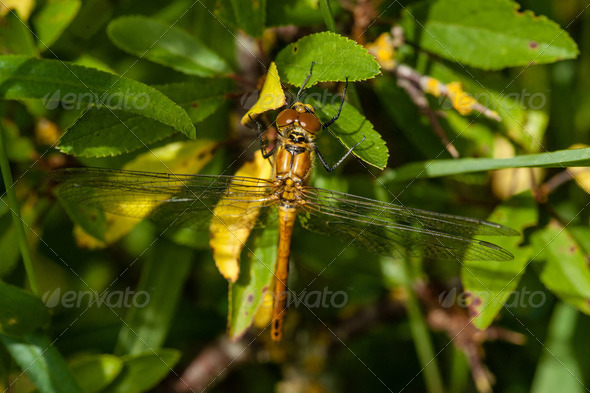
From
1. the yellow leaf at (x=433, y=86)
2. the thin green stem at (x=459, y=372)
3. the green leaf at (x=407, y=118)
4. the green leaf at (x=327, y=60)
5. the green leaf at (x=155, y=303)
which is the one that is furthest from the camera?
the thin green stem at (x=459, y=372)

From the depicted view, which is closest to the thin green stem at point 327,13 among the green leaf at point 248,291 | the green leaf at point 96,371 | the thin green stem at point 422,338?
→ the green leaf at point 248,291

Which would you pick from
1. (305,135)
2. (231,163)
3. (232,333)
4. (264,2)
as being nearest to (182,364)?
(232,333)

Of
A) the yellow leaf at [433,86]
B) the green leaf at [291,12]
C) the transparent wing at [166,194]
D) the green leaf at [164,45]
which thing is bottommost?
the transparent wing at [166,194]

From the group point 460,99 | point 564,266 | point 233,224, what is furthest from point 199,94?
point 564,266

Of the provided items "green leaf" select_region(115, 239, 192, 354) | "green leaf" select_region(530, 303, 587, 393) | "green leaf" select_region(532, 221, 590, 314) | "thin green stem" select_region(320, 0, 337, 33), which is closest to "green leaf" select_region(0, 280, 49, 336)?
"green leaf" select_region(115, 239, 192, 354)

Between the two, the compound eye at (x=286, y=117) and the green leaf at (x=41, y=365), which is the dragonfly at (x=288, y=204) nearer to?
the compound eye at (x=286, y=117)

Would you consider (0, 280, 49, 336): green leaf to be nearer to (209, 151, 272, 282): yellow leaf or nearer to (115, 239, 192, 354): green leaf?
(115, 239, 192, 354): green leaf
